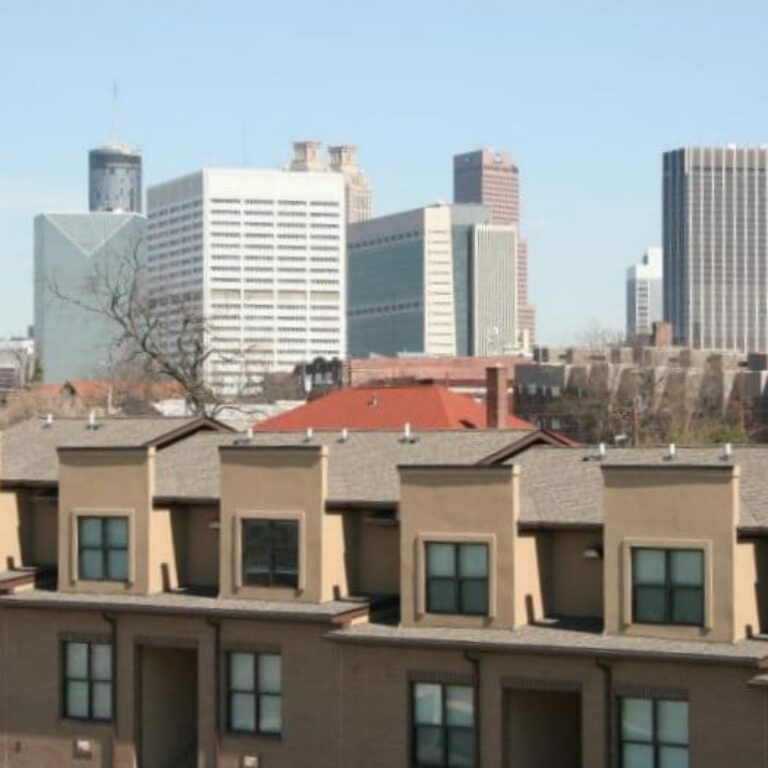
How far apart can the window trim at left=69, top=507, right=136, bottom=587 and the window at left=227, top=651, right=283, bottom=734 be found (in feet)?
8.56

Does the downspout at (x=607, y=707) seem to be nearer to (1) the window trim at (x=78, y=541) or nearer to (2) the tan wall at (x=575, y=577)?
(2) the tan wall at (x=575, y=577)

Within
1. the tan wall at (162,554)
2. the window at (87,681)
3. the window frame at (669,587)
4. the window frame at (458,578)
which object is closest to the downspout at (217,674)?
the tan wall at (162,554)

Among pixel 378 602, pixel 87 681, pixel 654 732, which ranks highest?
pixel 378 602

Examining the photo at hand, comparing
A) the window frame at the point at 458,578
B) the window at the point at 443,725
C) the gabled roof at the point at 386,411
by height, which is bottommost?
the window at the point at 443,725

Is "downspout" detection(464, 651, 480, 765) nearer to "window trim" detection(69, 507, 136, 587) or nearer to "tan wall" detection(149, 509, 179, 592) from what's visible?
"tan wall" detection(149, 509, 179, 592)

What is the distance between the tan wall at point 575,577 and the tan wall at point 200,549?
6641 mm

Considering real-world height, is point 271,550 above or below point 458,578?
above

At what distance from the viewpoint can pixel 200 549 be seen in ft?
128

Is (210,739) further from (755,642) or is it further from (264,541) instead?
(755,642)

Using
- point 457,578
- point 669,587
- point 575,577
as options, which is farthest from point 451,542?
point 669,587

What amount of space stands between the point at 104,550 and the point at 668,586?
34.9ft

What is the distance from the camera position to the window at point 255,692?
36.7 m

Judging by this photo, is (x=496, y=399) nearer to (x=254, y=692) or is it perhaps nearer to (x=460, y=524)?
(x=254, y=692)

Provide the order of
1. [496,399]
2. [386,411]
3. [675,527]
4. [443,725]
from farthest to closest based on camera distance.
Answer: [386,411]
[496,399]
[443,725]
[675,527]
